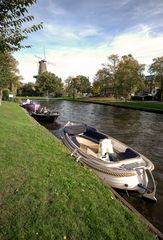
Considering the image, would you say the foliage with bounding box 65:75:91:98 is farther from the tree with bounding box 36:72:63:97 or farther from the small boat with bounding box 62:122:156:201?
the small boat with bounding box 62:122:156:201

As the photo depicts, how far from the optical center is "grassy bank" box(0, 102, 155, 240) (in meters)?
5.01

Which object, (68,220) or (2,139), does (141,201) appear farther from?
(2,139)

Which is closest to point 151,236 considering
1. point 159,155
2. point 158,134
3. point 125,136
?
point 159,155

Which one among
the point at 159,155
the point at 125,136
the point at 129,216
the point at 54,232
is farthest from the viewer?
the point at 125,136

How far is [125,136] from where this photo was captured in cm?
2061

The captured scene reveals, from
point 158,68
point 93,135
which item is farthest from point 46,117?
point 158,68

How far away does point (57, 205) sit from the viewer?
19.6 ft

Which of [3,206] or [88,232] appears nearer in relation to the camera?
[88,232]

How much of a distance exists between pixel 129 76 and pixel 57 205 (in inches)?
2256

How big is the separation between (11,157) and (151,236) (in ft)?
19.0

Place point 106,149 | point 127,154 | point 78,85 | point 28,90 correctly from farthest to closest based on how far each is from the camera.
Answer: point 78,85, point 28,90, point 106,149, point 127,154

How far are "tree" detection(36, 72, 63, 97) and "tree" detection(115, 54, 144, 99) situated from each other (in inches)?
1805

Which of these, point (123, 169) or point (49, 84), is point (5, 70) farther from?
point (49, 84)

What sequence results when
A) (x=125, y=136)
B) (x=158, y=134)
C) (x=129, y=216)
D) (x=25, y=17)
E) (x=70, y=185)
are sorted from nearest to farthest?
1. (x=129, y=216)
2. (x=25, y=17)
3. (x=70, y=185)
4. (x=125, y=136)
5. (x=158, y=134)
